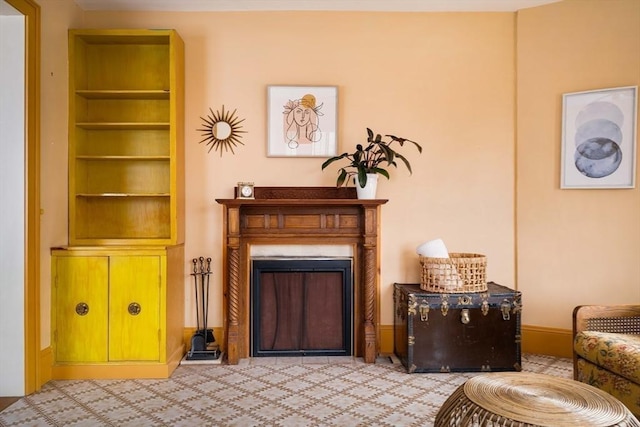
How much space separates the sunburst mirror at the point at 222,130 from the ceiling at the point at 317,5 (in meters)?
0.85

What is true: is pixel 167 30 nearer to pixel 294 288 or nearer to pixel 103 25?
pixel 103 25

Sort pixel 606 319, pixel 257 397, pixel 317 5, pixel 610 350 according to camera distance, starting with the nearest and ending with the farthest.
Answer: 1. pixel 610 350
2. pixel 606 319
3. pixel 257 397
4. pixel 317 5

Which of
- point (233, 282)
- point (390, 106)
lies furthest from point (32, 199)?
point (390, 106)

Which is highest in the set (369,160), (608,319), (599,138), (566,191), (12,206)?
(599,138)

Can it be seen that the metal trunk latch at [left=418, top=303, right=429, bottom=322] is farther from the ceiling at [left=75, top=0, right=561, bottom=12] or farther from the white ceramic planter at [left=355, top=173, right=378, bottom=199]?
the ceiling at [left=75, top=0, right=561, bottom=12]

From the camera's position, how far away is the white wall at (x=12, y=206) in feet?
9.28

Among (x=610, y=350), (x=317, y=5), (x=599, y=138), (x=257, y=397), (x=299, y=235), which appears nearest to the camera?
(x=610, y=350)

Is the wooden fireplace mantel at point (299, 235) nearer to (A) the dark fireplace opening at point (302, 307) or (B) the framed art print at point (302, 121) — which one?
(A) the dark fireplace opening at point (302, 307)

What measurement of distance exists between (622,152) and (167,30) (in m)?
3.59

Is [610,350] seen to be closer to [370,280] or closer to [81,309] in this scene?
[370,280]

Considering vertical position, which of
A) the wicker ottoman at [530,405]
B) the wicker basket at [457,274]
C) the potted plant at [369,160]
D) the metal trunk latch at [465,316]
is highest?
the potted plant at [369,160]

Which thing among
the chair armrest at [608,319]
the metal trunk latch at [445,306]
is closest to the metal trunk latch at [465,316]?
the metal trunk latch at [445,306]

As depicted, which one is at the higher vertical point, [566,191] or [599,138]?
[599,138]

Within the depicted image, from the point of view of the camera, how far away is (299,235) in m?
3.52
